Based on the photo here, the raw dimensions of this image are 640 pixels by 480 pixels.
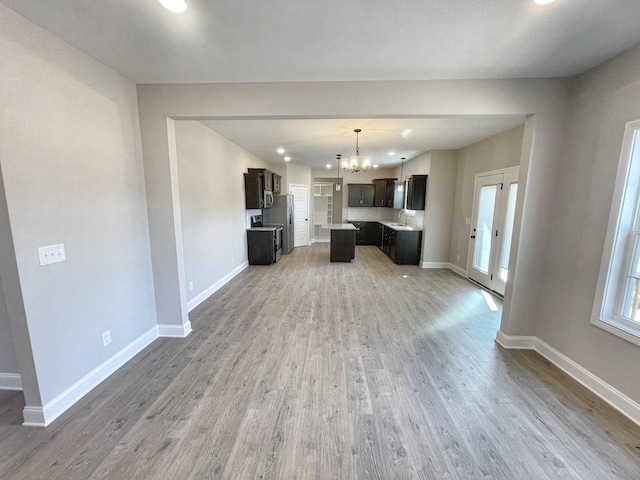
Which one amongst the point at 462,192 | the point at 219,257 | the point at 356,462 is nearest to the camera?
the point at 356,462

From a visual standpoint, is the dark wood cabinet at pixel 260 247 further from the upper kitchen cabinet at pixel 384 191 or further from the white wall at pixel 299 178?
the upper kitchen cabinet at pixel 384 191

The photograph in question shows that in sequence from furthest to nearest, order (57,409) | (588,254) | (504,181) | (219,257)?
(219,257) → (504,181) → (588,254) → (57,409)

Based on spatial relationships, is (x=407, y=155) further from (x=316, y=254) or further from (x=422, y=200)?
(x=316, y=254)

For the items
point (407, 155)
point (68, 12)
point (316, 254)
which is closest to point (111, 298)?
point (68, 12)

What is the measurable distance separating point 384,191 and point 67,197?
7.73m

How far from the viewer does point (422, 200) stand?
6.05 m

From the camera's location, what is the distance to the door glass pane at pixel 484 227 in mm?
4547

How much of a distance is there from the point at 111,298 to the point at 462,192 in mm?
6077

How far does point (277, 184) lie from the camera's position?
6.99 m

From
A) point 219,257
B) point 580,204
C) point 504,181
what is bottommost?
point 219,257

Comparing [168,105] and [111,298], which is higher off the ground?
[168,105]

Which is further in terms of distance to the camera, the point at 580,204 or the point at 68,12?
the point at 580,204

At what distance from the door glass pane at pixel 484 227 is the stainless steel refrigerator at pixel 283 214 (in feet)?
15.1

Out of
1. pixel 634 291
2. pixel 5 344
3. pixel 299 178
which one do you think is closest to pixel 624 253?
pixel 634 291
